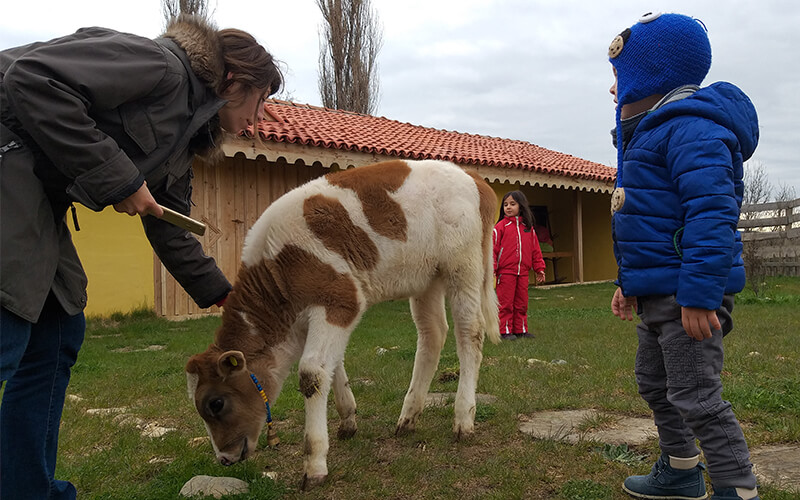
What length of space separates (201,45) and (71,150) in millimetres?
701

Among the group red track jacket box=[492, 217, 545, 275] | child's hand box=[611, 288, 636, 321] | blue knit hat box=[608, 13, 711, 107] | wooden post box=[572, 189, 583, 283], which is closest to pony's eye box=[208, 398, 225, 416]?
child's hand box=[611, 288, 636, 321]

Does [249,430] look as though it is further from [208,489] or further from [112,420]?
[112,420]

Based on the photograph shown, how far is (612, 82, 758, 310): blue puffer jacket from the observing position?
2025 millimetres

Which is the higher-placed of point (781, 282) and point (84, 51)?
point (84, 51)

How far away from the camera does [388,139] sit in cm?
1277

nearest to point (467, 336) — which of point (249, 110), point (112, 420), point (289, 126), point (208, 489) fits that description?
point (208, 489)

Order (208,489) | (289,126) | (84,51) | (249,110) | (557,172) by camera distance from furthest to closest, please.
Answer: (557,172), (289,126), (208,489), (249,110), (84,51)

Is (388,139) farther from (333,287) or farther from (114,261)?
(333,287)

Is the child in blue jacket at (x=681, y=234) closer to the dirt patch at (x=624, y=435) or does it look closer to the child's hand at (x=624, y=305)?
the child's hand at (x=624, y=305)

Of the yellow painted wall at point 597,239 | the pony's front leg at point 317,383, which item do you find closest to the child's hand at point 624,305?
the pony's front leg at point 317,383

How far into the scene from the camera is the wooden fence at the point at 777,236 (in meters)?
17.2

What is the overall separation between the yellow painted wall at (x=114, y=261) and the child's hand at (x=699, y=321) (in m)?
9.23

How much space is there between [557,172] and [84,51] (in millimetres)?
13278

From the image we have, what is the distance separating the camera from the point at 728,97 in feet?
7.27
